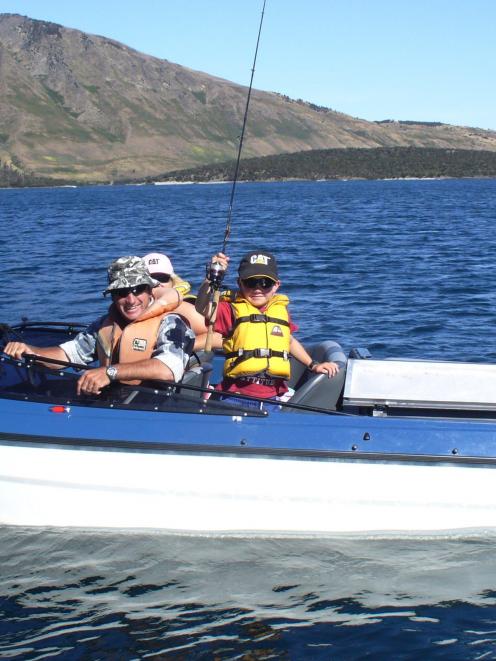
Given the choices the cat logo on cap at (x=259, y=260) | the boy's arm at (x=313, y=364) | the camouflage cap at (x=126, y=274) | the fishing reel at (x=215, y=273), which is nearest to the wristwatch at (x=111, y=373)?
the camouflage cap at (x=126, y=274)

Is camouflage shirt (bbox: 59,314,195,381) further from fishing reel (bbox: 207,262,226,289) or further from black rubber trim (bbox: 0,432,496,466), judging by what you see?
black rubber trim (bbox: 0,432,496,466)

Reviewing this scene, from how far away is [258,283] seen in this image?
6324mm

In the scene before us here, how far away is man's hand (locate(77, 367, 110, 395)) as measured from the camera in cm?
587

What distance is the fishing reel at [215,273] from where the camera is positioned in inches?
245

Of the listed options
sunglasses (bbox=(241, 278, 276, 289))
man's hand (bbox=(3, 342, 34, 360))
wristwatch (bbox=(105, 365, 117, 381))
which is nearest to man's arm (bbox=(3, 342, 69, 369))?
man's hand (bbox=(3, 342, 34, 360))

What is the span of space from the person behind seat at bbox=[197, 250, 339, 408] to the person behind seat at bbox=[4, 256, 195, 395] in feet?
1.37

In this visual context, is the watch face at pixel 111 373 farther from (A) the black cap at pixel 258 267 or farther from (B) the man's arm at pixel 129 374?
(A) the black cap at pixel 258 267

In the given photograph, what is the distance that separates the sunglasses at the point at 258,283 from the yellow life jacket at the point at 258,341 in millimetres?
144

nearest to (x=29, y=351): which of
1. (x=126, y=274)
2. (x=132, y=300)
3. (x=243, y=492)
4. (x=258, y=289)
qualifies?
(x=132, y=300)

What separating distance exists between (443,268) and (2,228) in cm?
2552

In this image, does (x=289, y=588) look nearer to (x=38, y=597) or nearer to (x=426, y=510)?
(x=426, y=510)

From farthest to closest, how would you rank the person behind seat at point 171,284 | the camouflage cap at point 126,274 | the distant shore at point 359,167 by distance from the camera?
the distant shore at point 359,167
the person behind seat at point 171,284
the camouflage cap at point 126,274

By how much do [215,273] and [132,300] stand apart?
2.19 ft

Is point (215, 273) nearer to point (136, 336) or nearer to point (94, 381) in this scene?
point (136, 336)
